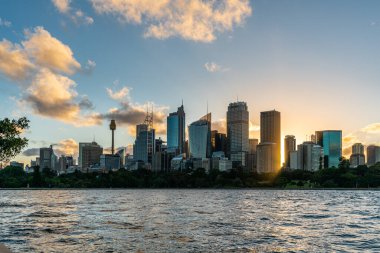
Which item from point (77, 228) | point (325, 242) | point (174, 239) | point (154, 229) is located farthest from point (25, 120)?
point (325, 242)

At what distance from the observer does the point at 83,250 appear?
1362 inches

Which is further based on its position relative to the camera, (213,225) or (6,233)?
(213,225)

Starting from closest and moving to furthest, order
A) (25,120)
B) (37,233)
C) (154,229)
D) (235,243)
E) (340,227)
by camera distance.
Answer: (235,243), (37,233), (154,229), (340,227), (25,120)

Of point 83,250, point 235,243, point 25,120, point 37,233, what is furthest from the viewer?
point 25,120

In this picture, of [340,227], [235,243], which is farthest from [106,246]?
[340,227]

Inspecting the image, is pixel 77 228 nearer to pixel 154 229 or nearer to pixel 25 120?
pixel 154 229

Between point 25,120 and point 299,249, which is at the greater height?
point 25,120

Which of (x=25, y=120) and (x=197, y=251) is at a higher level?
(x=25, y=120)

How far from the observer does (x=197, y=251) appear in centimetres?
3466

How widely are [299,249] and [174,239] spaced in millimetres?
11703

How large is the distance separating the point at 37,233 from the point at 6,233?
346 centimetres

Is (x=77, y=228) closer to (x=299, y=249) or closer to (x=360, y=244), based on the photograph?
(x=299, y=249)

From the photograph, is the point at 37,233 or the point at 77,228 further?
the point at 77,228

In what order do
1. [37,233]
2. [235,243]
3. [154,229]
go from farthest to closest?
[154,229] → [37,233] → [235,243]
